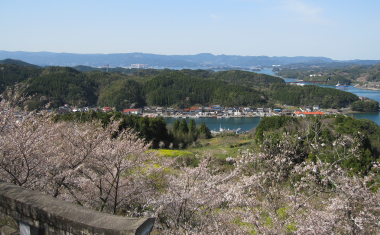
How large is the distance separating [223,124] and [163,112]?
34.6ft

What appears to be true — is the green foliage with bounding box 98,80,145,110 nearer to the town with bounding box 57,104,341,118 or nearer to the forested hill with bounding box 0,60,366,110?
the forested hill with bounding box 0,60,366,110

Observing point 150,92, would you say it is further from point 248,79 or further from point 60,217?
point 60,217

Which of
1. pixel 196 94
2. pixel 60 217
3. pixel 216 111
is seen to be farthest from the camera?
pixel 196 94

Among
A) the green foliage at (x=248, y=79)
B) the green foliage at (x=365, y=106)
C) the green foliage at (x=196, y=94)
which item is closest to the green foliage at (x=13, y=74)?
the green foliage at (x=196, y=94)

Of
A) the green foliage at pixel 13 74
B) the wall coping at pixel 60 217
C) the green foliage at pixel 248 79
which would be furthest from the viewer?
the green foliage at pixel 248 79

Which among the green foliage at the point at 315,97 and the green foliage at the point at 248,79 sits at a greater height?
the green foliage at the point at 248,79

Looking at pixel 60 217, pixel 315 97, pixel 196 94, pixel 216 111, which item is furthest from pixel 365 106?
pixel 60 217

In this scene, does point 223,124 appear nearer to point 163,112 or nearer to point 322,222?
point 163,112

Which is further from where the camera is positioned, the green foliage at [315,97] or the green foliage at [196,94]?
the green foliage at [196,94]

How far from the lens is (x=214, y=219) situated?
2.44 metres

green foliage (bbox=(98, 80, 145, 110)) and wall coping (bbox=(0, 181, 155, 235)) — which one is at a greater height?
wall coping (bbox=(0, 181, 155, 235))

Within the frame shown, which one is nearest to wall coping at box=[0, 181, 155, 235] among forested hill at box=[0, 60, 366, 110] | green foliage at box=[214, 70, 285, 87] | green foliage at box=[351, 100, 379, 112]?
forested hill at box=[0, 60, 366, 110]

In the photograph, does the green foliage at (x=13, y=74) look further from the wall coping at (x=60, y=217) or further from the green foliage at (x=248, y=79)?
the green foliage at (x=248, y=79)

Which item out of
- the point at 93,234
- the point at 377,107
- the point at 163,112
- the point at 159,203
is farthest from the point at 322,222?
the point at 377,107
